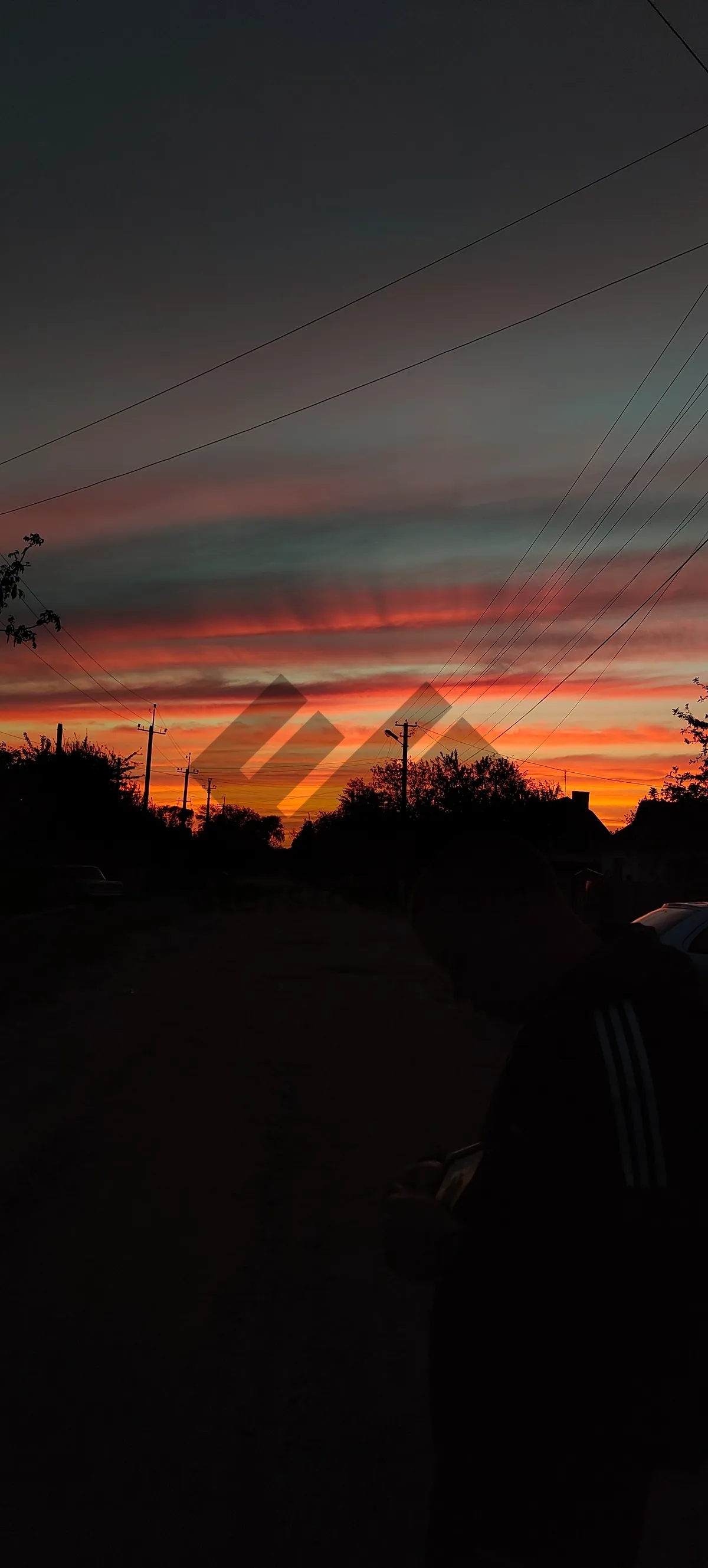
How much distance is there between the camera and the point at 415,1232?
2160mm

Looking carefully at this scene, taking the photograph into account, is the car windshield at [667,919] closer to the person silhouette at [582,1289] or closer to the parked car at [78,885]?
the person silhouette at [582,1289]

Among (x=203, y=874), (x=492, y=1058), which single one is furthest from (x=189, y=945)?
(x=203, y=874)

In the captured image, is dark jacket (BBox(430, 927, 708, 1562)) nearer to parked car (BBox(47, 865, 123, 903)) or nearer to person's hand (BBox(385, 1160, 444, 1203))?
person's hand (BBox(385, 1160, 444, 1203))

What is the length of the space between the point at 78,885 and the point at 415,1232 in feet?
125

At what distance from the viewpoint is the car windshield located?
31.3 ft

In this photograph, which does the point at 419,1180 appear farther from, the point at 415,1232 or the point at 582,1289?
the point at 582,1289

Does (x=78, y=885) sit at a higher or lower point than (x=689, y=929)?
higher

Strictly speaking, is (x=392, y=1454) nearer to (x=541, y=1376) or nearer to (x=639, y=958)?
(x=541, y=1376)

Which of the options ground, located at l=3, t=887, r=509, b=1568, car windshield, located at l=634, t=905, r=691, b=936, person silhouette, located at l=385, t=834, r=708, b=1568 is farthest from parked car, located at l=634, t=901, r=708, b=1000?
person silhouette, located at l=385, t=834, r=708, b=1568

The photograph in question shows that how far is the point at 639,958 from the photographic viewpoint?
2018 mm

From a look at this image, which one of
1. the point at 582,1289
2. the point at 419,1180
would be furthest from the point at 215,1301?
the point at 582,1289

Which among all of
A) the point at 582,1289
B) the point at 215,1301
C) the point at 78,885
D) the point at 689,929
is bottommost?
the point at 215,1301

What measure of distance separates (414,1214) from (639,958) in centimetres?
64

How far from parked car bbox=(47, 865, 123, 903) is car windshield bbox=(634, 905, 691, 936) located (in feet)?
100
